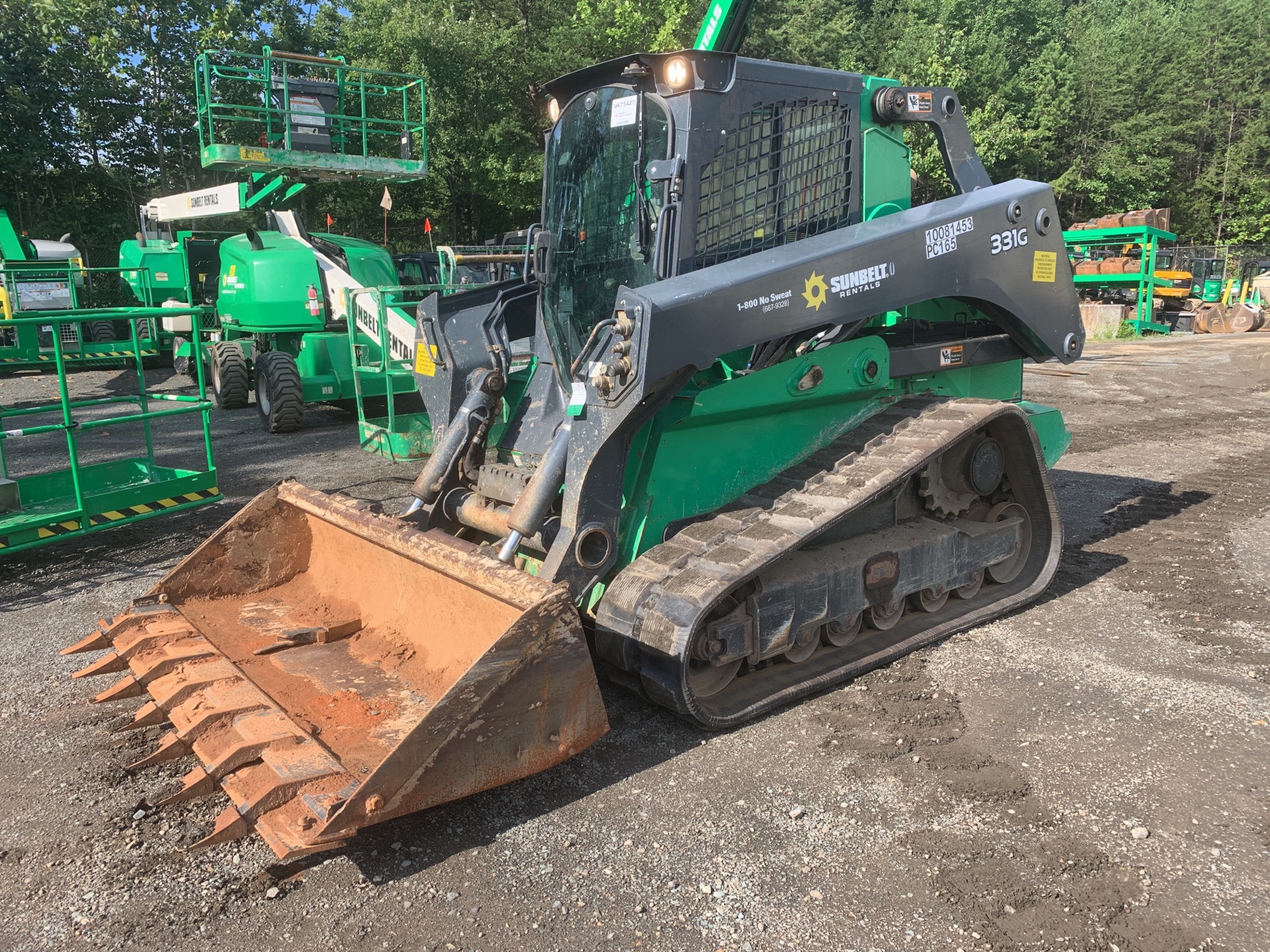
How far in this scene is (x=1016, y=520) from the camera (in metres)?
5.16

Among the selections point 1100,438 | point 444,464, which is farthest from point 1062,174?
point 444,464

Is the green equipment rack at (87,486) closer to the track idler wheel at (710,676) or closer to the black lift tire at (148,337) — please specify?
the track idler wheel at (710,676)

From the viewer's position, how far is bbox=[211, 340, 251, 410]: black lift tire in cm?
1219

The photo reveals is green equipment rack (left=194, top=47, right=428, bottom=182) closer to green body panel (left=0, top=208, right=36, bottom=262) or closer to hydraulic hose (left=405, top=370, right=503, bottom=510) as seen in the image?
green body panel (left=0, top=208, right=36, bottom=262)

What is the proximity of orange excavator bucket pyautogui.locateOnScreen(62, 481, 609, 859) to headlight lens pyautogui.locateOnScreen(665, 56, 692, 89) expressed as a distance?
2.17 m

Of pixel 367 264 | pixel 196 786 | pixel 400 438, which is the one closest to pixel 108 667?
pixel 196 786

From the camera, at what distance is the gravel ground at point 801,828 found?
2709 millimetres

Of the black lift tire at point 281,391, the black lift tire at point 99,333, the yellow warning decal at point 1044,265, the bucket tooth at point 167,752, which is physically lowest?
the bucket tooth at point 167,752

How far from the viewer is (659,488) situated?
406 cm

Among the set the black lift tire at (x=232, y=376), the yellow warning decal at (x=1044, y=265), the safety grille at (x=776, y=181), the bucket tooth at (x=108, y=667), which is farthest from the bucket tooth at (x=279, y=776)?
the black lift tire at (x=232, y=376)

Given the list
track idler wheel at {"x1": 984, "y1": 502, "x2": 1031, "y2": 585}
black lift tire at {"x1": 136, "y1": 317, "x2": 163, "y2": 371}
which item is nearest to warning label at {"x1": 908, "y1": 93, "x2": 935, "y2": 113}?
track idler wheel at {"x1": 984, "y1": 502, "x2": 1031, "y2": 585}

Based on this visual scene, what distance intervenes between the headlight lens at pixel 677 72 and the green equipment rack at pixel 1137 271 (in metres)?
21.5

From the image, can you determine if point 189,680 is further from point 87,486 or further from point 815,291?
point 87,486

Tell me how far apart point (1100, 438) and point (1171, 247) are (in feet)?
69.2
